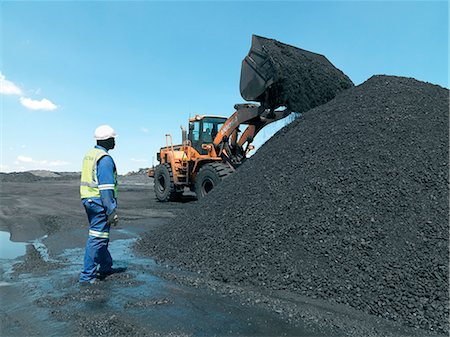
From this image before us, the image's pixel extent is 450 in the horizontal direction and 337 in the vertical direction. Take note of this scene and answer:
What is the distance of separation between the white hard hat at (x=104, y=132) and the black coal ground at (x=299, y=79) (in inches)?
155

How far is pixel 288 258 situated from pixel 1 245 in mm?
4907

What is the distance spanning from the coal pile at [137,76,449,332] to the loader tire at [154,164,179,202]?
5.88 metres

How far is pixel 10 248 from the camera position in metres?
5.51

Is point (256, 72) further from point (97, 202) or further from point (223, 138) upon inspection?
point (97, 202)

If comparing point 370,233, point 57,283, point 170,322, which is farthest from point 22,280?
point 370,233

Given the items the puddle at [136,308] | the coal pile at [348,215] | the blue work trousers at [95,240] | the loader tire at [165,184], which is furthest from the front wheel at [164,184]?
the blue work trousers at [95,240]

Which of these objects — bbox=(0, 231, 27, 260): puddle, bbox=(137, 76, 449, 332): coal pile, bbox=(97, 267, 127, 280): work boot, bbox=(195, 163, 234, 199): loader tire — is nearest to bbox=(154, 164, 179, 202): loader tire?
bbox=(195, 163, 234, 199): loader tire

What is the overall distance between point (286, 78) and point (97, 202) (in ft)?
15.1

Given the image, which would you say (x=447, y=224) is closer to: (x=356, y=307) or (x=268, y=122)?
(x=356, y=307)

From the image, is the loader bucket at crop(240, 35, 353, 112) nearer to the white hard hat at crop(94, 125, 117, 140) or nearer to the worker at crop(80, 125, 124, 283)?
the white hard hat at crop(94, 125, 117, 140)

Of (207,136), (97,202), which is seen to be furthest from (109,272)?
(207,136)

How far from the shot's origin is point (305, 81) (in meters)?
7.12

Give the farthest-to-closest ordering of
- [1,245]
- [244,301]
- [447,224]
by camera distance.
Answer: [1,245]
[447,224]
[244,301]

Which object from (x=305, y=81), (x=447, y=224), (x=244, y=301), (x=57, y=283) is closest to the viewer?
(x=244, y=301)
